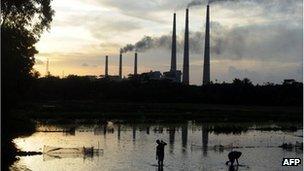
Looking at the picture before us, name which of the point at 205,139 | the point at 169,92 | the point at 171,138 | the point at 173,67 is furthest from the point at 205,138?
the point at 173,67

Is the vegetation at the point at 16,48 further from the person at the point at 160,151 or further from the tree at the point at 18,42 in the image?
the person at the point at 160,151

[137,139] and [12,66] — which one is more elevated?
[12,66]

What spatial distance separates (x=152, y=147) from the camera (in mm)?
42719

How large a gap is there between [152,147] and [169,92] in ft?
324

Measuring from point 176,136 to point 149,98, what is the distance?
8710 cm

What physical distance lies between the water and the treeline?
55.6 m

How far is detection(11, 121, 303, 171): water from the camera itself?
31641 millimetres

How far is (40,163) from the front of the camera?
105 ft

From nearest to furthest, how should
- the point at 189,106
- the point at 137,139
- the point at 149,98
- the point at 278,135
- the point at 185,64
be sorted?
1. the point at 137,139
2. the point at 278,135
3. the point at 189,106
4. the point at 149,98
5. the point at 185,64

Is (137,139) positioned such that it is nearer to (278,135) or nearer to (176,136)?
(176,136)

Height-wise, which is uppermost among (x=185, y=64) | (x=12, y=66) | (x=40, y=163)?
(x=185, y=64)

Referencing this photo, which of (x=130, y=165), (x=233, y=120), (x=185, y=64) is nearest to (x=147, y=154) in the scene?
(x=130, y=165)

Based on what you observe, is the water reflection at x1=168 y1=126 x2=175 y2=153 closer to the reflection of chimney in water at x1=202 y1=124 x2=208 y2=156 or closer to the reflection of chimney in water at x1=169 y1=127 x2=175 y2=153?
the reflection of chimney in water at x1=169 y1=127 x2=175 y2=153

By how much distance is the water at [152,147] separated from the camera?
3164 cm
